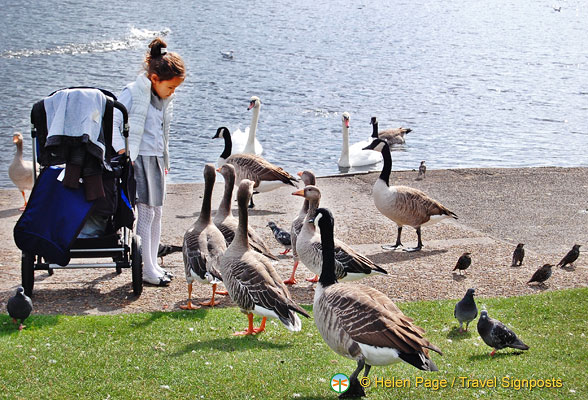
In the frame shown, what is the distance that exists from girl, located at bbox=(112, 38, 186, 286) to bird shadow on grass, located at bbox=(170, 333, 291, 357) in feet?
7.58

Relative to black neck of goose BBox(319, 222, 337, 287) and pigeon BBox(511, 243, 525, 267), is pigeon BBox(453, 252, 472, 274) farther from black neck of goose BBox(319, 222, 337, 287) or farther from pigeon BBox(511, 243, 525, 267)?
black neck of goose BBox(319, 222, 337, 287)

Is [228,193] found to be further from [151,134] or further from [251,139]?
[251,139]

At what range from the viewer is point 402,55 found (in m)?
41.8

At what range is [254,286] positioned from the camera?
25.4 feet

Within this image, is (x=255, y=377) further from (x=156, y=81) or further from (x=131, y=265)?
(x=156, y=81)

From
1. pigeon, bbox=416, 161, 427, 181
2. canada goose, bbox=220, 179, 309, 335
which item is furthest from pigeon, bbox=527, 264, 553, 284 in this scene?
pigeon, bbox=416, 161, 427, 181

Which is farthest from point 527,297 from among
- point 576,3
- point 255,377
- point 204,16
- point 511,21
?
point 576,3

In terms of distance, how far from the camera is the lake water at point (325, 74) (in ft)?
76.4

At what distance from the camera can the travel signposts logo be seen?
640 cm

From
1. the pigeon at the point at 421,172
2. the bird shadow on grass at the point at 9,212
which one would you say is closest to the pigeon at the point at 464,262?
the pigeon at the point at 421,172

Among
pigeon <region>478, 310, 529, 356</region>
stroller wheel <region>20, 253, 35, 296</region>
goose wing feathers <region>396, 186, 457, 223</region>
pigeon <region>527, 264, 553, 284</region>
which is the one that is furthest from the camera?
goose wing feathers <region>396, 186, 457, 223</region>

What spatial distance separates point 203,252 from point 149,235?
3.74ft

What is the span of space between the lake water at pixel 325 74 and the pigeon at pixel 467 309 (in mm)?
11567

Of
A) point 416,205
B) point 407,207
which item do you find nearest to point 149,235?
point 407,207
